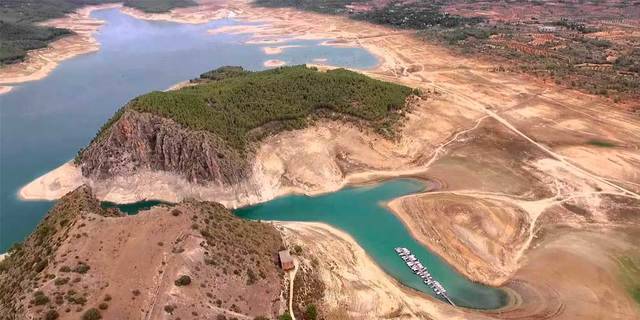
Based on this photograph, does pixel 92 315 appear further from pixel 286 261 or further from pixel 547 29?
pixel 547 29

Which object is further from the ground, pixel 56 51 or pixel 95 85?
pixel 56 51

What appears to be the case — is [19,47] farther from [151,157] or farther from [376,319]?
[376,319]

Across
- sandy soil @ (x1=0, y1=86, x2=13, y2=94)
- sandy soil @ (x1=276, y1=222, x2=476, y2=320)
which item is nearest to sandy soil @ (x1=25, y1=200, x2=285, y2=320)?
sandy soil @ (x1=276, y1=222, x2=476, y2=320)

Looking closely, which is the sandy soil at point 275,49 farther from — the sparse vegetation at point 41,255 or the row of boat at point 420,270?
the sparse vegetation at point 41,255

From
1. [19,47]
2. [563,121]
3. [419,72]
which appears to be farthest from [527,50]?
[19,47]

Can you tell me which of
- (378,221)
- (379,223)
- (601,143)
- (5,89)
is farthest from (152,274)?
(5,89)

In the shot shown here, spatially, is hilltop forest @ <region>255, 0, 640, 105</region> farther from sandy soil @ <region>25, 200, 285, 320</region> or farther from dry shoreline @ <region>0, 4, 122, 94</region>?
dry shoreline @ <region>0, 4, 122, 94</region>

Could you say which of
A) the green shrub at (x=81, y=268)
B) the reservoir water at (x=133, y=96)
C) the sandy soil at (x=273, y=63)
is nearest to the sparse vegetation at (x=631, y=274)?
the reservoir water at (x=133, y=96)
